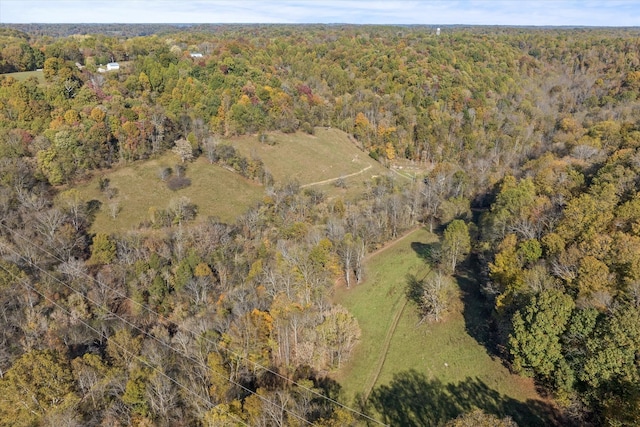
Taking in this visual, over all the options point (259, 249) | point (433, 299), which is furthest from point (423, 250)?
point (259, 249)

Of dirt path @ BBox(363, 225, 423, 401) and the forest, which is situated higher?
the forest

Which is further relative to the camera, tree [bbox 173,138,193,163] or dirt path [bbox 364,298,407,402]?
tree [bbox 173,138,193,163]

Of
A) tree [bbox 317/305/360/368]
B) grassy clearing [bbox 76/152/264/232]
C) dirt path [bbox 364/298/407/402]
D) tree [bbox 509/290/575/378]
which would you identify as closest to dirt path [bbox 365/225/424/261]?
dirt path [bbox 364/298/407/402]

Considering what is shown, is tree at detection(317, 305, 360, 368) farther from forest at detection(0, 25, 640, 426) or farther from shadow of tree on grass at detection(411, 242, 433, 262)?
shadow of tree on grass at detection(411, 242, 433, 262)

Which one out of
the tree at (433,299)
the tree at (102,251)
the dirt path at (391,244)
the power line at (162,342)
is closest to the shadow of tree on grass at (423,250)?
the dirt path at (391,244)

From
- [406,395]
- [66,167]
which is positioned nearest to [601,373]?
[406,395]

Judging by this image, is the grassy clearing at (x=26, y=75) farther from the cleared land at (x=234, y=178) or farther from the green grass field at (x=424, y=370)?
the green grass field at (x=424, y=370)

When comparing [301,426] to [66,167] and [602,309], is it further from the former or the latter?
[66,167]
